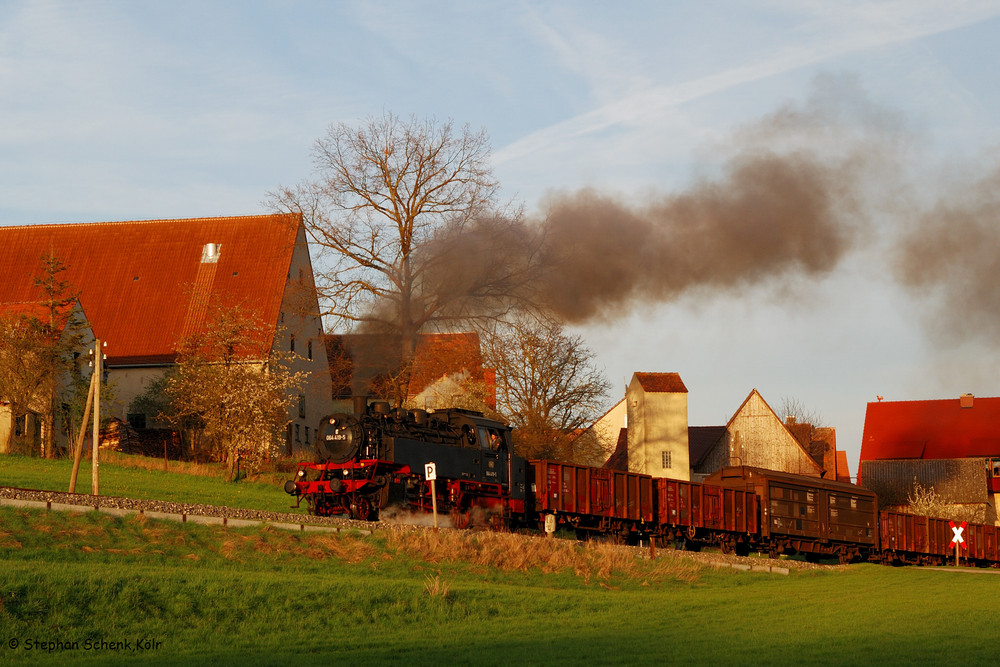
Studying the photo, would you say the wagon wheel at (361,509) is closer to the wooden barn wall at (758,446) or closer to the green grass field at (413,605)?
the green grass field at (413,605)

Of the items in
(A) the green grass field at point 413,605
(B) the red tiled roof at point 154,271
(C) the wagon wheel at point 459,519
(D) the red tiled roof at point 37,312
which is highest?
(B) the red tiled roof at point 154,271

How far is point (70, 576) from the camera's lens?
54.6 ft

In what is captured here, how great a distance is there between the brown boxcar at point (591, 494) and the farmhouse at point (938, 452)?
125ft

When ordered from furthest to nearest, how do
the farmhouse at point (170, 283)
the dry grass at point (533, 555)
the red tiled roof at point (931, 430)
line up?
the red tiled roof at point (931, 430)
the farmhouse at point (170, 283)
the dry grass at point (533, 555)

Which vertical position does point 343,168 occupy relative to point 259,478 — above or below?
above

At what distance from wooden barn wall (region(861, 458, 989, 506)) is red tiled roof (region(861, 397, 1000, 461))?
0.53 m

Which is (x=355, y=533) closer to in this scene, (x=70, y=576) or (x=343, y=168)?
(x=70, y=576)

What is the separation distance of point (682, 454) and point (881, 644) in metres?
46.4

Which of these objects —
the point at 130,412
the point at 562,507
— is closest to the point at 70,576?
the point at 562,507

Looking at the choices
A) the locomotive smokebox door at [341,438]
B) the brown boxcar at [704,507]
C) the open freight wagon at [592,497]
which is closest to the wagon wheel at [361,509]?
the locomotive smokebox door at [341,438]

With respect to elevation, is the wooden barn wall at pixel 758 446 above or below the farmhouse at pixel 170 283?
below

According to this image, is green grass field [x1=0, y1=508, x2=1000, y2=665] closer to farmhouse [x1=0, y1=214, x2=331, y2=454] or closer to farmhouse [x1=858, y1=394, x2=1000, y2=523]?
farmhouse [x1=0, y1=214, x2=331, y2=454]

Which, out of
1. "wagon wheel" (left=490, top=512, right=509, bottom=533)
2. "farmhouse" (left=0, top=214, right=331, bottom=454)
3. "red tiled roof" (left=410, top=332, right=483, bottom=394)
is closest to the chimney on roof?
"farmhouse" (left=0, top=214, right=331, bottom=454)

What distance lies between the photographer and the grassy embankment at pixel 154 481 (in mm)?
31859
